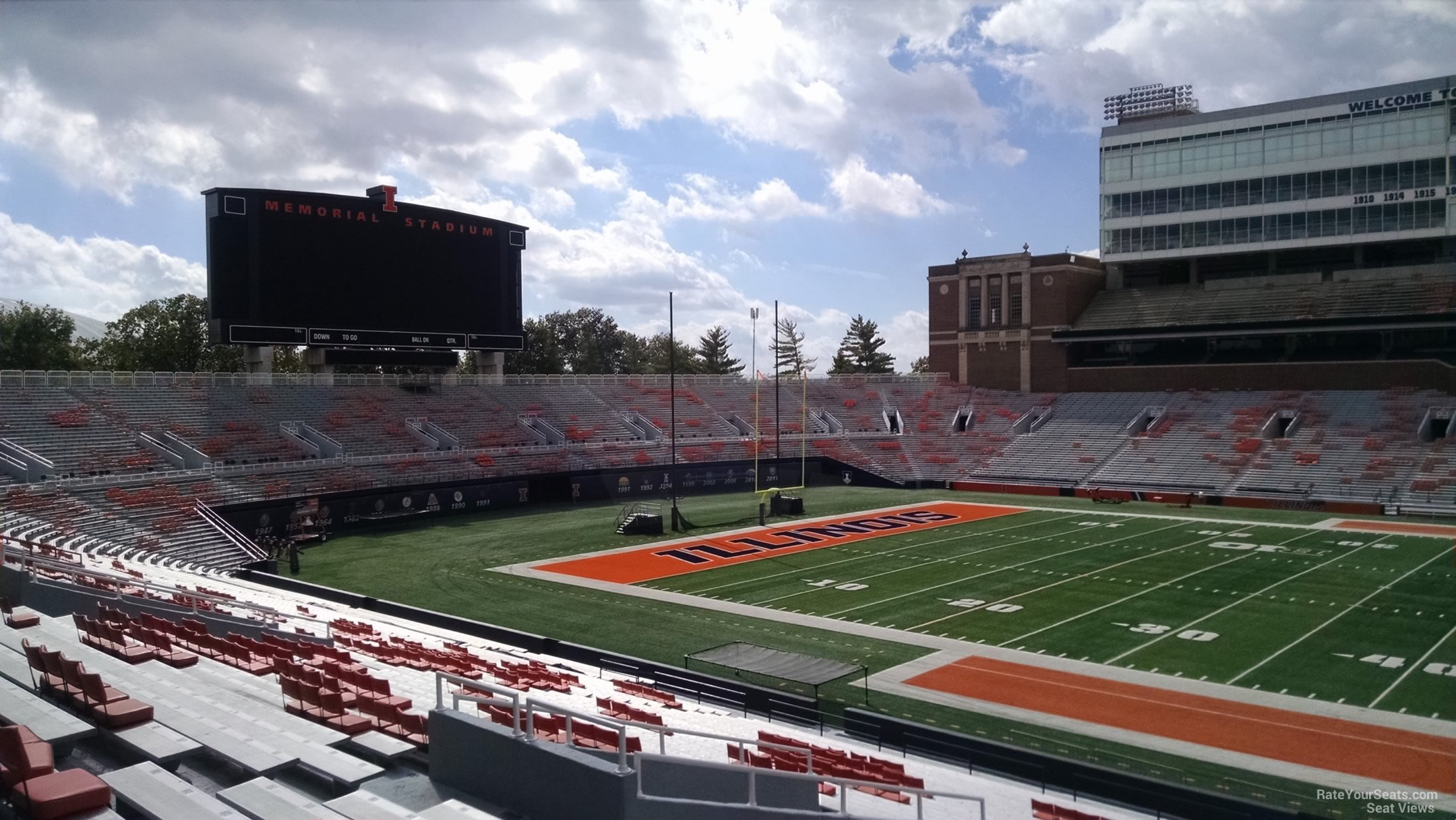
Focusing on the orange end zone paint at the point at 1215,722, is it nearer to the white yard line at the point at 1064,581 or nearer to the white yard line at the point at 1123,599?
the white yard line at the point at 1123,599

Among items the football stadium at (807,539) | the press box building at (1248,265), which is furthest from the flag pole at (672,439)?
the press box building at (1248,265)

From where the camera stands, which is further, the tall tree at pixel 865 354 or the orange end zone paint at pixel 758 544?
the tall tree at pixel 865 354

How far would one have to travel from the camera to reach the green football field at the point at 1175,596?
17375 millimetres

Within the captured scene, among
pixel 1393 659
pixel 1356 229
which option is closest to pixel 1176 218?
pixel 1356 229

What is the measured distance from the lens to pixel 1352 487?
37.4 meters

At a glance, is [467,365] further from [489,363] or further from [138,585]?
[138,585]

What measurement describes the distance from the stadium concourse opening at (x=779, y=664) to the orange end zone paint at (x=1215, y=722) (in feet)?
4.78

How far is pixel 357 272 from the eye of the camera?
36375 millimetres

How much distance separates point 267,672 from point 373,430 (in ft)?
99.1

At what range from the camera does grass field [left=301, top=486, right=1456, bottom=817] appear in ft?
52.7

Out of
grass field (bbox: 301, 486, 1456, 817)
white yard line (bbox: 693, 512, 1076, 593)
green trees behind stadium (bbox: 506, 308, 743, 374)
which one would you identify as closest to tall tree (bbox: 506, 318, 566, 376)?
green trees behind stadium (bbox: 506, 308, 743, 374)

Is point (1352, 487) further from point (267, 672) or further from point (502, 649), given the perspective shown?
point (267, 672)

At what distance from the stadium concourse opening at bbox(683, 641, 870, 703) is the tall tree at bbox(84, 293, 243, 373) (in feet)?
151

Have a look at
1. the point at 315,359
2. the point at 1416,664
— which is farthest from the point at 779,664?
the point at 315,359
